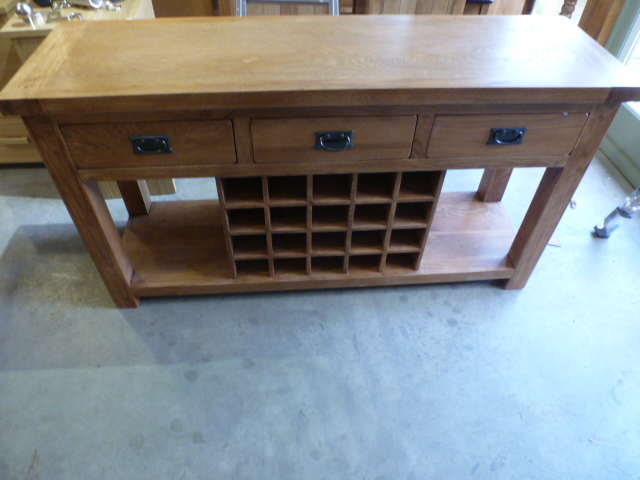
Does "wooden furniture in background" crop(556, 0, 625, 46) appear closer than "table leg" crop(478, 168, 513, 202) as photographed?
No

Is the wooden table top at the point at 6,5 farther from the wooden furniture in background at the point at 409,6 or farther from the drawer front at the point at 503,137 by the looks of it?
the drawer front at the point at 503,137

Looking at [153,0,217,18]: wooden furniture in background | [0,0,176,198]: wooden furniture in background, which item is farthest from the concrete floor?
[153,0,217,18]: wooden furniture in background

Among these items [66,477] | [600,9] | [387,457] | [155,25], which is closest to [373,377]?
[387,457]

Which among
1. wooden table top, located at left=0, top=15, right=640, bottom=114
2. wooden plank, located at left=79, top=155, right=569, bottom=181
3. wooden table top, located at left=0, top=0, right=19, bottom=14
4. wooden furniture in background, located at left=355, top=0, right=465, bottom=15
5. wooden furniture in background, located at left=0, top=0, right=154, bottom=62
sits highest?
wooden table top, located at left=0, top=15, right=640, bottom=114

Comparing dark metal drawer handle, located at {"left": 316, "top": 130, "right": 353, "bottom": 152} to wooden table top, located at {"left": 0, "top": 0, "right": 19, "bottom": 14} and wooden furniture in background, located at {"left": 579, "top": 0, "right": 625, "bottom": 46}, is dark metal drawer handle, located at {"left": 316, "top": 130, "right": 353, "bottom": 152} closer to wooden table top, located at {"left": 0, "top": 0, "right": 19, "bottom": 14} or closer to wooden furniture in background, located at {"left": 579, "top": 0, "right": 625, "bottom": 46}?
wooden table top, located at {"left": 0, "top": 0, "right": 19, "bottom": 14}

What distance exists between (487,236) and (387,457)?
1.00 m

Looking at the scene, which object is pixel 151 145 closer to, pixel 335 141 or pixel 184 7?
pixel 335 141

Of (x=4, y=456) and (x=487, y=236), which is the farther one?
(x=487, y=236)

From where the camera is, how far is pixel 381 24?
4.92ft

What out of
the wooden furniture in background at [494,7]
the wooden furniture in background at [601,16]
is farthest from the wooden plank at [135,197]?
the wooden furniture in background at [601,16]

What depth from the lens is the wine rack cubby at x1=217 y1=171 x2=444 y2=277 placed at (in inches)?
58.2

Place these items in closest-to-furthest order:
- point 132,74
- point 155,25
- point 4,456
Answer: point 132,74, point 4,456, point 155,25

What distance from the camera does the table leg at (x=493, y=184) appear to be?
6.31 ft

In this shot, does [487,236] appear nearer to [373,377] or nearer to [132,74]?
[373,377]
